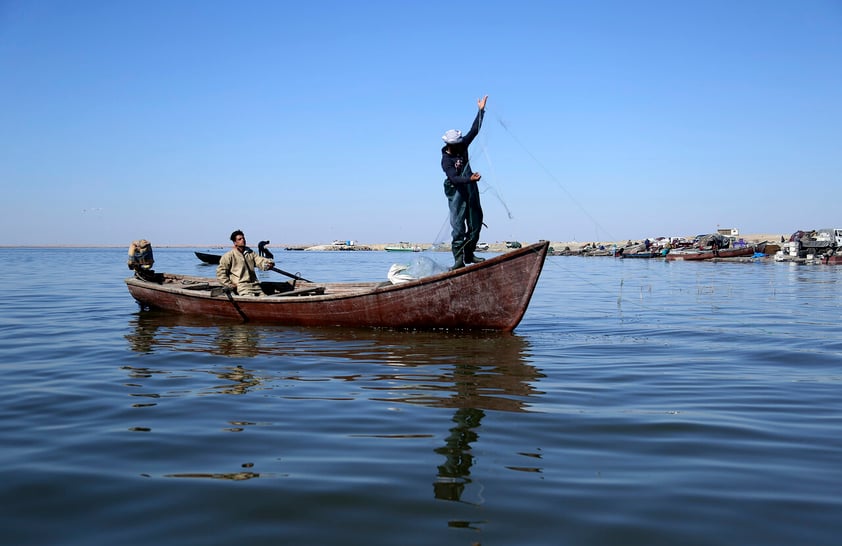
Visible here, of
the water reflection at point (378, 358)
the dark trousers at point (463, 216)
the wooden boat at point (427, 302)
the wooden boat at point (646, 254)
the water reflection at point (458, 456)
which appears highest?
the dark trousers at point (463, 216)

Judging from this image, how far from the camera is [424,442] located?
14.2 feet

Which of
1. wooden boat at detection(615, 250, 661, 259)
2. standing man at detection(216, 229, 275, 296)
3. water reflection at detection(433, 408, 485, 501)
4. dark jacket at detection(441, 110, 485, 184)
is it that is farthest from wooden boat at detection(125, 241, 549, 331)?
wooden boat at detection(615, 250, 661, 259)

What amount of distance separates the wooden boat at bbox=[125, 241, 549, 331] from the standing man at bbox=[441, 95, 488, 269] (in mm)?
659

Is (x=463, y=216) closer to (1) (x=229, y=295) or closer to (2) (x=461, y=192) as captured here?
(2) (x=461, y=192)

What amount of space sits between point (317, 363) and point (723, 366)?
183 inches

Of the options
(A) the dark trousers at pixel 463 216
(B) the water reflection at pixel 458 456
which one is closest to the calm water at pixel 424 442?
(B) the water reflection at pixel 458 456

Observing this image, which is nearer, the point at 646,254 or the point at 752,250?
the point at 752,250

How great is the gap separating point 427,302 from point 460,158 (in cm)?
217

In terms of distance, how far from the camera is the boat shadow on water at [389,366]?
5.02 meters

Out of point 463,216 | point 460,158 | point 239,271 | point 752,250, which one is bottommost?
point 239,271

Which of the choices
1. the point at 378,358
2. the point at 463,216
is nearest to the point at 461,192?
the point at 463,216

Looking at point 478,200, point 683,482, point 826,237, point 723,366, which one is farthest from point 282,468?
point 826,237

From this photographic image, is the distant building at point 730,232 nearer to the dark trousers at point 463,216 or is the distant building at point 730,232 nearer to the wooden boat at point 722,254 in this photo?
the wooden boat at point 722,254

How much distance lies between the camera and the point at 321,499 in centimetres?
335
